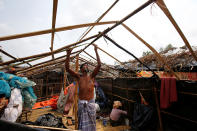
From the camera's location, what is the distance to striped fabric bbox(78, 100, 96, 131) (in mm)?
3326

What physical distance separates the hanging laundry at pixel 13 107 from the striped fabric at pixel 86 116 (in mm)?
1829

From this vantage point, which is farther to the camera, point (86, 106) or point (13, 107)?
point (86, 106)

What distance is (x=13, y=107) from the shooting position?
248 centimetres

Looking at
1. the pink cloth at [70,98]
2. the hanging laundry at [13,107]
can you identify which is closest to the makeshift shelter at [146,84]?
the hanging laundry at [13,107]

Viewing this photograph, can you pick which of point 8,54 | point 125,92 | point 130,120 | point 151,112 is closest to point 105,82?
point 125,92

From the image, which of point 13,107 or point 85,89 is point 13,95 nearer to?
point 13,107

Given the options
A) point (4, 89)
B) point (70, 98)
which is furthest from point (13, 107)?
point (70, 98)

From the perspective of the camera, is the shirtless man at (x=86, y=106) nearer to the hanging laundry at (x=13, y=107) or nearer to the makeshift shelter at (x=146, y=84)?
the makeshift shelter at (x=146, y=84)

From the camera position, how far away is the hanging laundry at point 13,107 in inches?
92.0

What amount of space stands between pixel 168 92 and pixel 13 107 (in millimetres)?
4896

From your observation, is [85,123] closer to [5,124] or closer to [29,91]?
[29,91]

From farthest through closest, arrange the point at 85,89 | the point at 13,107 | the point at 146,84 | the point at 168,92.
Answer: the point at 146,84, the point at 85,89, the point at 168,92, the point at 13,107

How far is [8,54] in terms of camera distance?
9.00 ft

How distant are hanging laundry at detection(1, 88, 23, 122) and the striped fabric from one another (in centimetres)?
183
